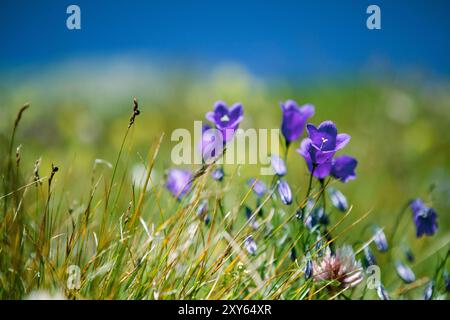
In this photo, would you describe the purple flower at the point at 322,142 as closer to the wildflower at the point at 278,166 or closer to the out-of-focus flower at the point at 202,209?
the wildflower at the point at 278,166

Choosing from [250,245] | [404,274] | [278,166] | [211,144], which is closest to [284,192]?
[278,166]

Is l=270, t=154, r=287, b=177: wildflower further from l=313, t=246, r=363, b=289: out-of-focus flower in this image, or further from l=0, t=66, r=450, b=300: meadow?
l=313, t=246, r=363, b=289: out-of-focus flower

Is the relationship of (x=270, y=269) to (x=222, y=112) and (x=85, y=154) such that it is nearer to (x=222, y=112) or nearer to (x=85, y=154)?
(x=222, y=112)

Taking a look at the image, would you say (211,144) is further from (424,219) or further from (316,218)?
(424,219)

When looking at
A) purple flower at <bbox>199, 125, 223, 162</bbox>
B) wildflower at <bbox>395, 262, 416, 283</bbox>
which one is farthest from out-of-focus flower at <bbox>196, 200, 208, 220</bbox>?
wildflower at <bbox>395, 262, 416, 283</bbox>

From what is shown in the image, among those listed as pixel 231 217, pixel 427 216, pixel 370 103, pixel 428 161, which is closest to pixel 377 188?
pixel 428 161
